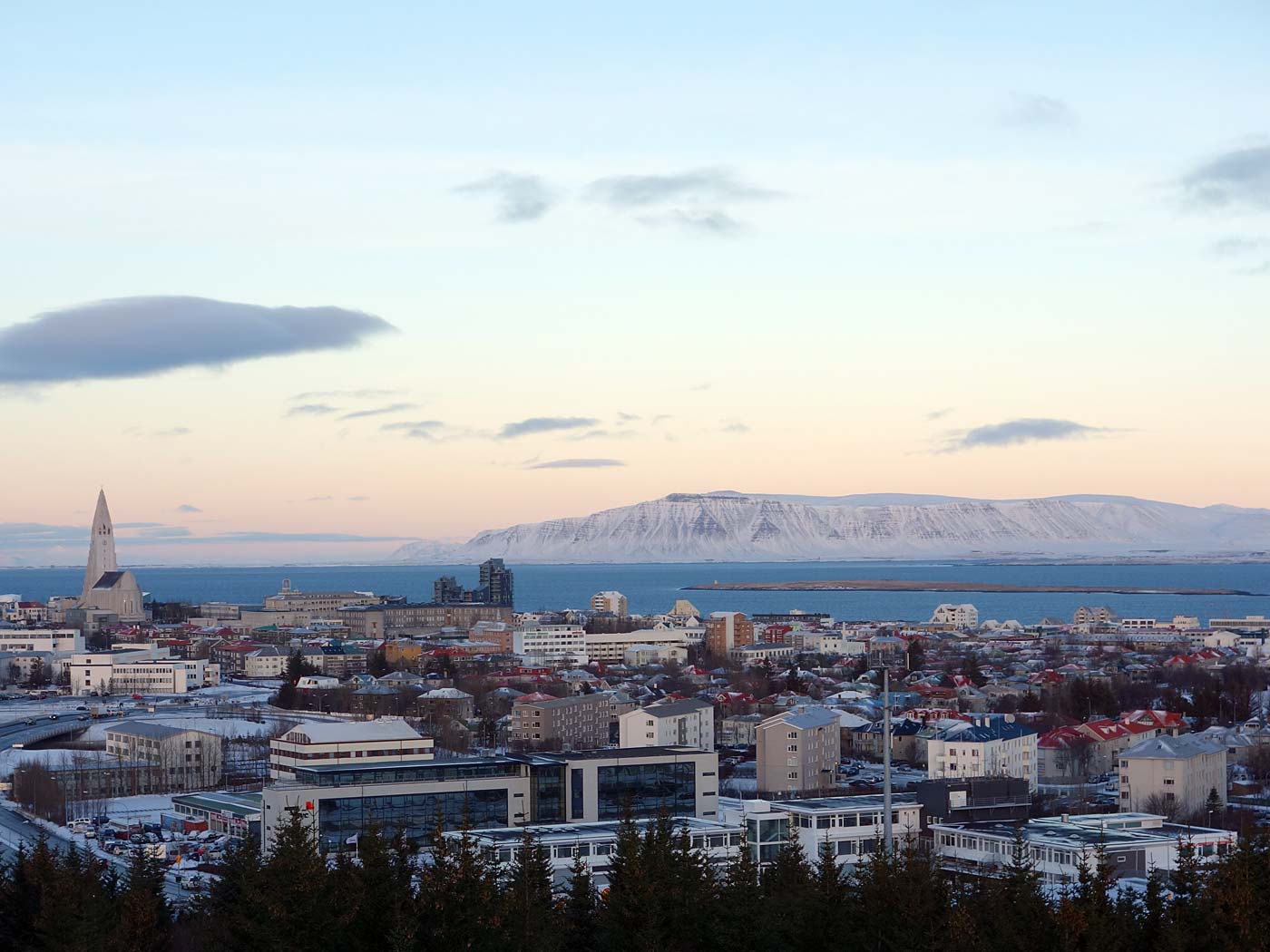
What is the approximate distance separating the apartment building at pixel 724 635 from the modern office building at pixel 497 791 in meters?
34.0

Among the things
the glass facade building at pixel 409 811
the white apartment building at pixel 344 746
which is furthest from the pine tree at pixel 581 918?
the white apartment building at pixel 344 746

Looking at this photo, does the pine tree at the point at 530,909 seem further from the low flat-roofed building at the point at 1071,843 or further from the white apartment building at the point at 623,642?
the white apartment building at the point at 623,642

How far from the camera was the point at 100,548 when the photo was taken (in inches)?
2712

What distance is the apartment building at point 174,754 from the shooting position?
83.0 feet

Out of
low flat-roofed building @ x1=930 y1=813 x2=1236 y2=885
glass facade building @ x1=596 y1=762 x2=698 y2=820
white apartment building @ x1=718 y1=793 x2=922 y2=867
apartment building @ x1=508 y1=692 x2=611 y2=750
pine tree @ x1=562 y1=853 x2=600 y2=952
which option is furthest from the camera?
apartment building @ x1=508 y1=692 x2=611 y2=750

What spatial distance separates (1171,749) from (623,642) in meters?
35.0

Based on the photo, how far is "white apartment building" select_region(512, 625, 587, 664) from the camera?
5450cm

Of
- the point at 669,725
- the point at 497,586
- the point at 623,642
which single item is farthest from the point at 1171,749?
the point at 497,586

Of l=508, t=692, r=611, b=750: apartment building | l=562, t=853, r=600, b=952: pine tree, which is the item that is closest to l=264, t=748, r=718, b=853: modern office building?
l=562, t=853, r=600, b=952: pine tree

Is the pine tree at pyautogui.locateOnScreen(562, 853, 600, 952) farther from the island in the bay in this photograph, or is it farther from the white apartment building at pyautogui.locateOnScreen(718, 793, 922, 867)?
the island in the bay

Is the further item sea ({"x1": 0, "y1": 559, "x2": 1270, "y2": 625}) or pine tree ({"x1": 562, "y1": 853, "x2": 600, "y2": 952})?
sea ({"x1": 0, "y1": 559, "x2": 1270, "y2": 625})

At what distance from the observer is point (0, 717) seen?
120 ft

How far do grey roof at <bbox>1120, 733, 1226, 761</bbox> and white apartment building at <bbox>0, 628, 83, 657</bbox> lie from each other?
39717 mm

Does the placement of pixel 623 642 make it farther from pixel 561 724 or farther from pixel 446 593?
pixel 561 724
